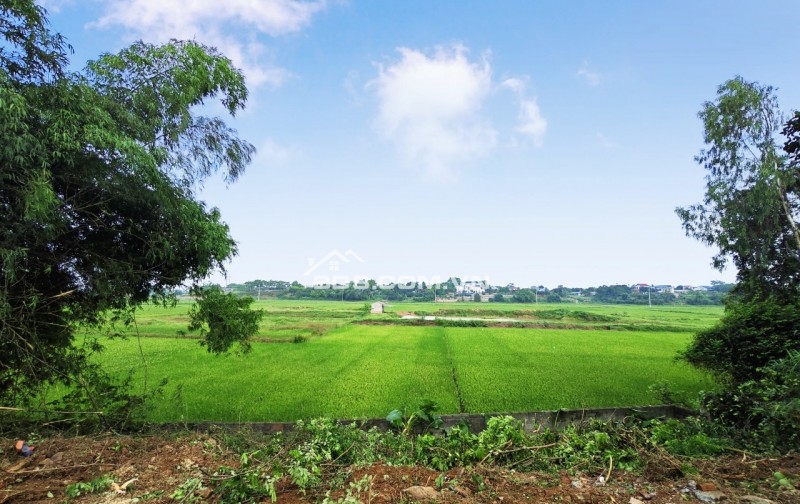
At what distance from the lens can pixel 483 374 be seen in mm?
11523

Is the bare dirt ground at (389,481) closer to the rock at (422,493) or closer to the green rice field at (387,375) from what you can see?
the rock at (422,493)

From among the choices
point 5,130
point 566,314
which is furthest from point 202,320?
point 566,314

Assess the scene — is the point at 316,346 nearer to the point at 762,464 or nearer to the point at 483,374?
the point at 483,374

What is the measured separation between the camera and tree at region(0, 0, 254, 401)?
3760 millimetres

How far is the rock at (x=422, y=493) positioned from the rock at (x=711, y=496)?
1.73 metres

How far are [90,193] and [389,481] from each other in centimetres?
469

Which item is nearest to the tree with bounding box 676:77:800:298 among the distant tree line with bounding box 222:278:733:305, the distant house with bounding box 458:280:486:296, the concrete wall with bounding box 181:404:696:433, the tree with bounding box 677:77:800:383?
the tree with bounding box 677:77:800:383

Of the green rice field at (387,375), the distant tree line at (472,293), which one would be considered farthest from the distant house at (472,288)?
the green rice field at (387,375)

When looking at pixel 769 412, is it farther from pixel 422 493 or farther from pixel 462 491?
pixel 422 493

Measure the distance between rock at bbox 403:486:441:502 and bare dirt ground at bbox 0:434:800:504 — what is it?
0.06 ft

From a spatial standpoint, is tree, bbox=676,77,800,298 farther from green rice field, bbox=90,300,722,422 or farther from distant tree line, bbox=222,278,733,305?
distant tree line, bbox=222,278,733,305

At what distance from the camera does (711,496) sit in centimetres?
248

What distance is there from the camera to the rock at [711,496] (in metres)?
2.46

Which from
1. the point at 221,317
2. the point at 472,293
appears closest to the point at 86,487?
the point at 221,317
